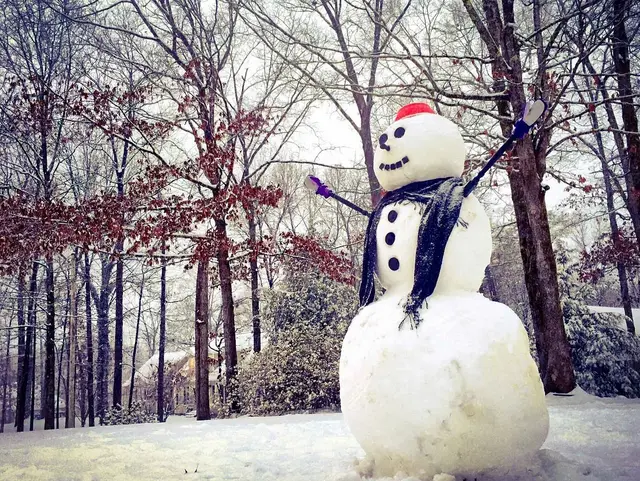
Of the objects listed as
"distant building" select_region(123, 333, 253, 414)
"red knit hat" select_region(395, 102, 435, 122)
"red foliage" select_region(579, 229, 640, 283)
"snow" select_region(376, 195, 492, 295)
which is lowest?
"distant building" select_region(123, 333, 253, 414)

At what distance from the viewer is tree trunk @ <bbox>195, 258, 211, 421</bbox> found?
28.7 feet

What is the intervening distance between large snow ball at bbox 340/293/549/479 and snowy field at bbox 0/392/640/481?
0.56 ft

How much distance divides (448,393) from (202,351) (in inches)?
292

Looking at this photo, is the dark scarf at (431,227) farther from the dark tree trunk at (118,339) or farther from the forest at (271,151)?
the dark tree trunk at (118,339)

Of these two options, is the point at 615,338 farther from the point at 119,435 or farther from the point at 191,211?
the point at 119,435

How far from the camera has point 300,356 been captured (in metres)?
9.18

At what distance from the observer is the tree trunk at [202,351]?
873cm

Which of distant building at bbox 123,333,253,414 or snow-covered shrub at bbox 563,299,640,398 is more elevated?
snow-covered shrub at bbox 563,299,640,398

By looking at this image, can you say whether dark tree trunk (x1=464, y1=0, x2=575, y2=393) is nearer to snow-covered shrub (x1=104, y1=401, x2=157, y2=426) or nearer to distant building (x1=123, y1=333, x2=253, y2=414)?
snow-covered shrub (x1=104, y1=401, x2=157, y2=426)

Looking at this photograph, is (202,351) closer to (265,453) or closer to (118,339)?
(265,453)

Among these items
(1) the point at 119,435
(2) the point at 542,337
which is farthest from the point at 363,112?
(1) the point at 119,435

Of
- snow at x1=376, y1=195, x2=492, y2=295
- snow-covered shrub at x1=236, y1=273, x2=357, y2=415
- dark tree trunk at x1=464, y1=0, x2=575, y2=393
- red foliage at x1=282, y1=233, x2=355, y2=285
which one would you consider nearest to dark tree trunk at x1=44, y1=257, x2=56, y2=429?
snow-covered shrub at x1=236, y1=273, x2=357, y2=415

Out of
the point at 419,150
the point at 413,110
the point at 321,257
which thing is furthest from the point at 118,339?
the point at 419,150

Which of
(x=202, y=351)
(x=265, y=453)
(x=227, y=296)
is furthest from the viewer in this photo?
(x=227, y=296)
